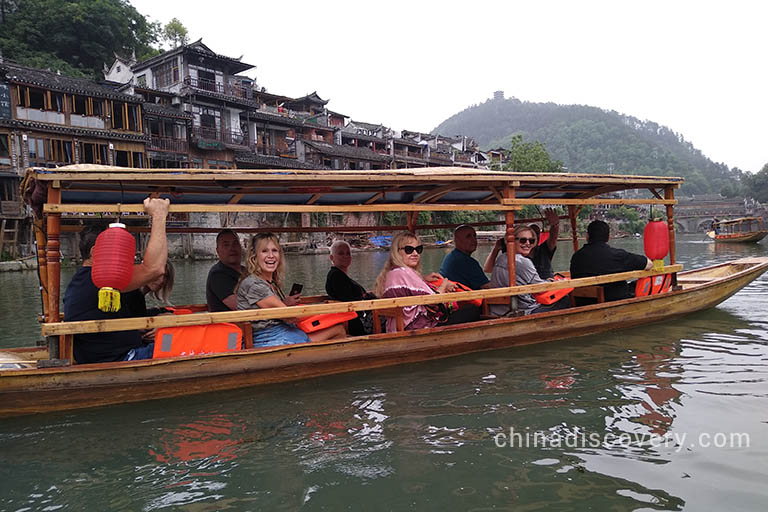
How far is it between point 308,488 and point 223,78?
3428cm

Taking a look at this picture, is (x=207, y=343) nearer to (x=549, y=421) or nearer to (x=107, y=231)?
(x=107, y=231)

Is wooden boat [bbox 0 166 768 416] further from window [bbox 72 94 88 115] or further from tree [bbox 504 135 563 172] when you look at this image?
tree [bbox 504 135 563 172]

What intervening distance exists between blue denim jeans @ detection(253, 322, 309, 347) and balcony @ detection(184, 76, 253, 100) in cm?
3015

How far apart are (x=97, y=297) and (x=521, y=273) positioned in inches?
185

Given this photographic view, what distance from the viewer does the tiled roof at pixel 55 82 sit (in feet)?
76.4

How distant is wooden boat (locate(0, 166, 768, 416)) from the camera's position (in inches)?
173

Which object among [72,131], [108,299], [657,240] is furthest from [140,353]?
[72,131]

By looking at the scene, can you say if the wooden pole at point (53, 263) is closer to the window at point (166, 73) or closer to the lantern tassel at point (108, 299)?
the lantern tassel at point (108, 299)

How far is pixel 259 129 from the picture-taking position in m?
35.9

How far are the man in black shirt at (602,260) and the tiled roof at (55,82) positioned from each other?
2592 cm

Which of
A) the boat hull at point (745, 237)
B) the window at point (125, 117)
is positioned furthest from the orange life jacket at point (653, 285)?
the boat hull at point (745, 237)

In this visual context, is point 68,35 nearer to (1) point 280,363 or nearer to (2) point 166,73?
(2) point 166,73

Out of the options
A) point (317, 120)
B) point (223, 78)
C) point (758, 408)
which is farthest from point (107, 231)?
point (317, 120)

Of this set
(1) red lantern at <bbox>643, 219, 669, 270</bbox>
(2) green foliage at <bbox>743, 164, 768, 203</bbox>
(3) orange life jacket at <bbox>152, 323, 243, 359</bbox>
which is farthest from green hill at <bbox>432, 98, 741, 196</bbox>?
(3) orange life jacket at <bbox>152, 323, 243, 359</bbox>
